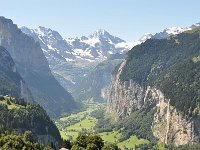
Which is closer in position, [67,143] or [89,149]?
[89,149]

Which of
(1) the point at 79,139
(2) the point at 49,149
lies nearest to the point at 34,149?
(2) the point at 49,149

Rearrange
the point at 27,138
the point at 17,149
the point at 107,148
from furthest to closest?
1. the point at 27,138
2. the point at 107,148
3. the point at 17,149

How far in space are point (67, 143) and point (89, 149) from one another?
584 inches

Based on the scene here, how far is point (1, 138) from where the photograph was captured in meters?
178

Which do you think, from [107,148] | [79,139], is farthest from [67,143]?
[107,148]

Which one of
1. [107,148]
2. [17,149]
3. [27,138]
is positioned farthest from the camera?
[27,138]

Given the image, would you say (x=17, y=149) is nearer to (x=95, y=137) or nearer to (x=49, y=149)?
(x=49, y=149)

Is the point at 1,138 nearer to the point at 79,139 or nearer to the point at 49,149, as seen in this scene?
the point at 49,149

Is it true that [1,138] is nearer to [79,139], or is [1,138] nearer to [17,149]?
[17,149]

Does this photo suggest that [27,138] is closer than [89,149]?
No

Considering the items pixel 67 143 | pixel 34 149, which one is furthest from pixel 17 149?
pixel 67 143

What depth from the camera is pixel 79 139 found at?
182 m

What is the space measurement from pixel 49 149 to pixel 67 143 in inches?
366

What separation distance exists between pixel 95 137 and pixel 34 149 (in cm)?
2661
